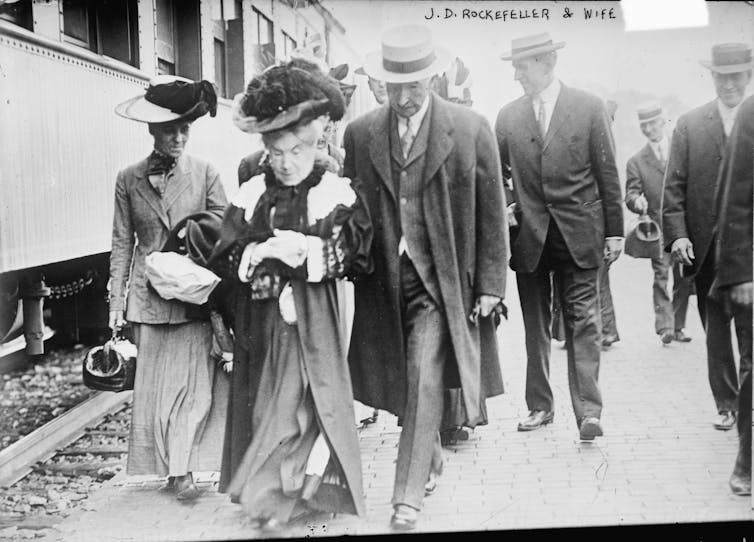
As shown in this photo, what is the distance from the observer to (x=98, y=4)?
5.91 m

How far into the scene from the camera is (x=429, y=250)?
17.3 feet

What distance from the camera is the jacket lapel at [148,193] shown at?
553 cm

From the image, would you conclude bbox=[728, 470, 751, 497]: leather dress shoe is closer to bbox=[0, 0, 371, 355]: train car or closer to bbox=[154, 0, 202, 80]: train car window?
bbox=[0, 0, 371, 355]: train car

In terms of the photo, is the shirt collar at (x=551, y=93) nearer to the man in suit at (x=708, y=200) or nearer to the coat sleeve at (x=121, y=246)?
the man in suit at (x=708, y=200)

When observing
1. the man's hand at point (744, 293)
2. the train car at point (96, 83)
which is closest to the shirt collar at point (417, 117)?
the train car at point (96, 83)

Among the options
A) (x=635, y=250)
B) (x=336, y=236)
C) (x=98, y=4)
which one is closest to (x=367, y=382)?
(x=336, y=236)

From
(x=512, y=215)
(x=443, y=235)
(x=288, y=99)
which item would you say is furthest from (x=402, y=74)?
(x=512, y=215)

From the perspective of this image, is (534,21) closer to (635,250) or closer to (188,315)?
(635,250)

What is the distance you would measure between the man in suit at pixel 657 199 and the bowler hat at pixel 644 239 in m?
0.04

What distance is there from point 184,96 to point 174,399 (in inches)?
67.7

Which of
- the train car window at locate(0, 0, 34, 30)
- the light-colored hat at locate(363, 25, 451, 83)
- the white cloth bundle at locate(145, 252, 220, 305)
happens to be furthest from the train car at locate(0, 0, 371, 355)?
the white cloth bundle at locate(145, 252, 220, 305)

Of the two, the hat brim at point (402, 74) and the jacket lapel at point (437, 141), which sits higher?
the hat brim at point (402, 74)

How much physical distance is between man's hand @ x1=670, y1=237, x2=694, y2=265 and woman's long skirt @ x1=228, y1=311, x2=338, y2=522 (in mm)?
2498

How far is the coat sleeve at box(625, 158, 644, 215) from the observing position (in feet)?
19.8
